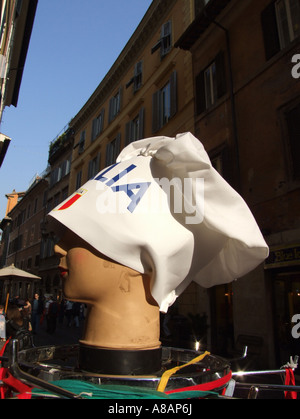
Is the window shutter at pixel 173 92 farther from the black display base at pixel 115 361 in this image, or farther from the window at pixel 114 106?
the black display base at pixel 115 361

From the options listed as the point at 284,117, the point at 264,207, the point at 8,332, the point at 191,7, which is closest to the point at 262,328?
the point at 264,207

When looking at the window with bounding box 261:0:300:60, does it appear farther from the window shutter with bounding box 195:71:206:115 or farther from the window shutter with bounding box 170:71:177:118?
the window shutter with bounding box 170:71:177:118

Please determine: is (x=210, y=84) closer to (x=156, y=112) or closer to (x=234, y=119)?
(x=234, y=119)

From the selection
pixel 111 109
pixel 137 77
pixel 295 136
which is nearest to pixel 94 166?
pixel 111 109

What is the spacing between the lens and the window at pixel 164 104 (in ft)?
37.7

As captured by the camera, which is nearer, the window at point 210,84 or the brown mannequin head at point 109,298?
the brown mannequin head at point 109,298

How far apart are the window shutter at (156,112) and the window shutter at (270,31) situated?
5336mm

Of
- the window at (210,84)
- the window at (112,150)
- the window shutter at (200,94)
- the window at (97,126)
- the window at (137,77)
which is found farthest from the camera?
the window at (97,126)

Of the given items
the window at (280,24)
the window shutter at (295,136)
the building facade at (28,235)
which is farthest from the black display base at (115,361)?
the building facade at (28,235)

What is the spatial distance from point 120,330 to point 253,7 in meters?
9.53

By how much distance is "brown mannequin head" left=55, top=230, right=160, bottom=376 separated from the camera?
1220 mm

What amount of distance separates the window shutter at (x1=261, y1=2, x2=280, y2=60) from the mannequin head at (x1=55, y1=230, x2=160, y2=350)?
26.0ft

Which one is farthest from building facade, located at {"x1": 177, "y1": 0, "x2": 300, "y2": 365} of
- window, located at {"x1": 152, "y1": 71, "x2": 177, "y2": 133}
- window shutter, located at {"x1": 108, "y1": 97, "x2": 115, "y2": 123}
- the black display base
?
window shutter, located at {"x1": 108, "y1": 97, "x2": 115, "y2": 123}
